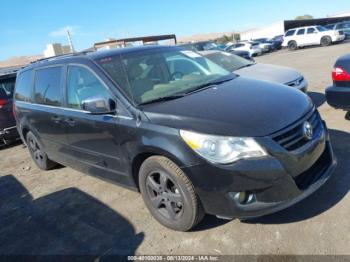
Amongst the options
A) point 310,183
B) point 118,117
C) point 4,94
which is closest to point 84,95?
point 118,117

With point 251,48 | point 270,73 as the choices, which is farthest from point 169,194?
point 251,48

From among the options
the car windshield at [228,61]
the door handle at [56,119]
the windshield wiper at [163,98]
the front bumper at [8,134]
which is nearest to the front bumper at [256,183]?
the windshield wiper at [163,98]

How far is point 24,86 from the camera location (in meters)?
5.85

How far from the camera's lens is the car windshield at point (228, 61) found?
784 centimetres

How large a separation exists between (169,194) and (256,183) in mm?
909

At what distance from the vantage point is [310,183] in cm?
306

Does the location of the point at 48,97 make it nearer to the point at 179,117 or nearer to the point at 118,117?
the point at 118,117

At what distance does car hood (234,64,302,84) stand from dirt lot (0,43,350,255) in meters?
1.83

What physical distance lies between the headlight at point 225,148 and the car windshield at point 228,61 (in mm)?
5114

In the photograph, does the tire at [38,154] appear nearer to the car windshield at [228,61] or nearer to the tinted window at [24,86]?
the tinted window at [24,86]

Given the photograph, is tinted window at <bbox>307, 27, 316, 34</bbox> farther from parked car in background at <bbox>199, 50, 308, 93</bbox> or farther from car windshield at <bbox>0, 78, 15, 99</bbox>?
car windshield at <bbox>0, 78, 15, 99</bbox>

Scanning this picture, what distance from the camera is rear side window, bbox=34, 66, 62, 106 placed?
4.61m

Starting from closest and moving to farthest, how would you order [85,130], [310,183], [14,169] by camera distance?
[310,183]
[85,130]
[14,169]

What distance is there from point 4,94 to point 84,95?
4.94m
